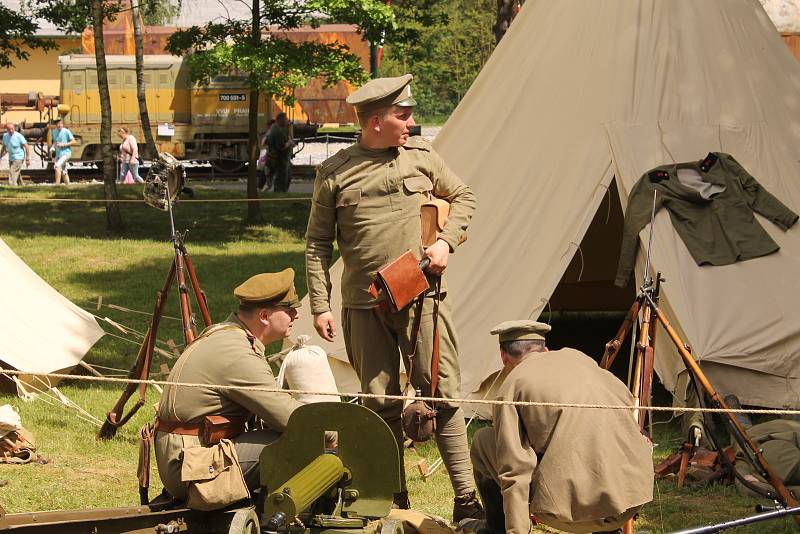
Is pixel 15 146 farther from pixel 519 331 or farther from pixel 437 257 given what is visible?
pixel 519 331

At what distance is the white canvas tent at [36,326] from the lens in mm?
7629

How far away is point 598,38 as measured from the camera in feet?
25.3

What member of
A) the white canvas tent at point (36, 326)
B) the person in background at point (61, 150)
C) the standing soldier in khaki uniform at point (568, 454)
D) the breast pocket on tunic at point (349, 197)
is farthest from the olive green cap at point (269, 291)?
the person in background at point (61, 150)

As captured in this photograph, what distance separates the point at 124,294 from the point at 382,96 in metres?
6.89

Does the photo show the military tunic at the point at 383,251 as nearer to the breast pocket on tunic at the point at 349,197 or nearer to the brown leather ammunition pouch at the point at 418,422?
the breast pocket on tunic at the point at 349,197

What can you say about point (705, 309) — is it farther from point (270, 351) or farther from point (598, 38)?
point (270, 351)

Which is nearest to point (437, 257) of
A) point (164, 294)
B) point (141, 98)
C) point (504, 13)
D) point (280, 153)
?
point (164, 294)

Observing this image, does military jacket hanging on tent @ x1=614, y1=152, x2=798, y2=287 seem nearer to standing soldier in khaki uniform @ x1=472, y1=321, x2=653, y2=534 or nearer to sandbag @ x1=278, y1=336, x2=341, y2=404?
sandbag @ x1=278, y1=336, x2=341, y2=404

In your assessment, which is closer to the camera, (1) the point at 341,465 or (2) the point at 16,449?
(1) the point at 341,465

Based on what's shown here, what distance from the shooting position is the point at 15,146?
20656mm

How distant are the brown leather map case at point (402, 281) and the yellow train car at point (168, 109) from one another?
1885 centimetres

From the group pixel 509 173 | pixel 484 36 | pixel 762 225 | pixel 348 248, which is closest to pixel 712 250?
pixel 762 225

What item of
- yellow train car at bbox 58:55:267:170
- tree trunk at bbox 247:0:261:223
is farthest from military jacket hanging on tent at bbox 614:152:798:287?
yellow train car at bbox 58:55:267:170

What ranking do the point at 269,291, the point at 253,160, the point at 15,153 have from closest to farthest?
1. the point at 269,291
2. the point at 253,160
3. the point at 15,153
